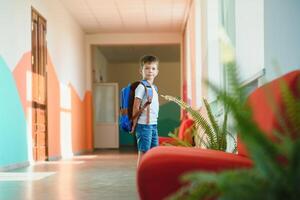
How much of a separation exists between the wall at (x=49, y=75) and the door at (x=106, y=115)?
1.12 m

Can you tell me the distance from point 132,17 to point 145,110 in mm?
6935

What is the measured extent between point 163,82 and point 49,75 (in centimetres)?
848

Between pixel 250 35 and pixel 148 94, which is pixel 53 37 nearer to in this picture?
pixel 148 94

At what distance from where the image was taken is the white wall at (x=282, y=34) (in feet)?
9.41

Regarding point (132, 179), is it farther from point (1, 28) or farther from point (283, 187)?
point (283, 187)

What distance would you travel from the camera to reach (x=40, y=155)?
310 inches

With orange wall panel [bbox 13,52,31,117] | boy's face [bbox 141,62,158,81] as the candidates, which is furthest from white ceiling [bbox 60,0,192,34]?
boy's face [bbox 141,62,158,81]

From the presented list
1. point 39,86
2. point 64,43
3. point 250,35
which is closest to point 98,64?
point 64,43

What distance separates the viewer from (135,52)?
14.9 m

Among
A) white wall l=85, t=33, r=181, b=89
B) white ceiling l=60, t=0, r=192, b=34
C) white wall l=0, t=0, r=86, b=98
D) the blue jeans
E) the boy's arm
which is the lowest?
the blue jeans

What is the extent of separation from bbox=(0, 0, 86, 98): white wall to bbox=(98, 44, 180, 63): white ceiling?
7.32 ft

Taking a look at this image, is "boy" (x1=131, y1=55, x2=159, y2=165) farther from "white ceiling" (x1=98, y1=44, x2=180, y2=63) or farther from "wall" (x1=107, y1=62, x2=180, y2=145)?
"wall" (x1=107, y1=62, x2=180, y2=145)

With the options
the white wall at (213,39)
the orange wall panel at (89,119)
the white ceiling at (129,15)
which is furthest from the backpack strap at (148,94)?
the orange wall panel at (89,119)

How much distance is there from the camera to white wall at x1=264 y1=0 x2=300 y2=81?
2.87 metres
